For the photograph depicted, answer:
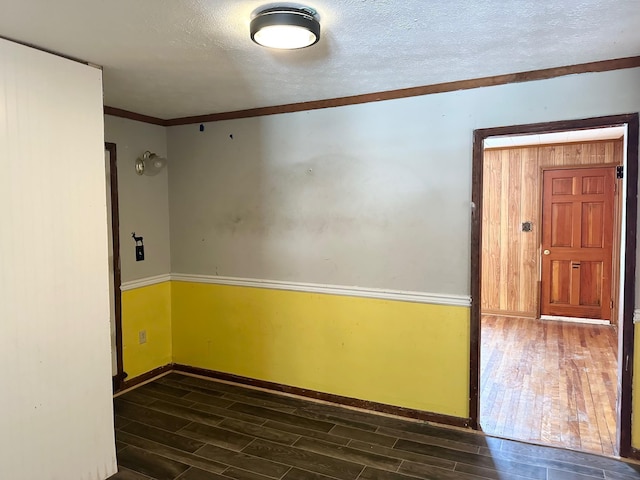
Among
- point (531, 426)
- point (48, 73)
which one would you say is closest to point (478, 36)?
point (48, 73)

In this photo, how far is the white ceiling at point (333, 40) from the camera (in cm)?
184

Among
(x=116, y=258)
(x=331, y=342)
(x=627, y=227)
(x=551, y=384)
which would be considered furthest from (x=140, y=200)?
(x=551, y=384)

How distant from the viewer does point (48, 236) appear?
227 centimetres

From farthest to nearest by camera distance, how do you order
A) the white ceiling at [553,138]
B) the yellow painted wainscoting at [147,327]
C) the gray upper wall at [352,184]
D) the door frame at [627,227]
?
the white ceiling at [553,138] < the yellow painted wainscoting at [147,327] < the gray upper wall at [352,184] < the door frame at [627,227]

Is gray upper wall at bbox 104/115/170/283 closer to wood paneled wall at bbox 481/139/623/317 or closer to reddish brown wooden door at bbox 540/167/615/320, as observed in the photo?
wood paneled wall at bbox 481/139/623/317

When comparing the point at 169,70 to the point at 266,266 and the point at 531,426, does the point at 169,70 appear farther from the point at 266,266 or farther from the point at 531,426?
the point at 531,426

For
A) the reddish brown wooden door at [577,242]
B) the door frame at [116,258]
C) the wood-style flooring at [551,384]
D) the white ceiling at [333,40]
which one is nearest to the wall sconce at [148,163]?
the door frame at [116,258]

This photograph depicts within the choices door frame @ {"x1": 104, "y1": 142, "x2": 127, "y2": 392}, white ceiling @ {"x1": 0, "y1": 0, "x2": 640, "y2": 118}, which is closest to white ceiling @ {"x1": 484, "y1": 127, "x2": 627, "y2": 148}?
white ceiling @ {"x1": 0, "y1": 0, "x2": 640, "y2": 118}

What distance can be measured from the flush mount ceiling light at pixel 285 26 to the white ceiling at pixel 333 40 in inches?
1.7

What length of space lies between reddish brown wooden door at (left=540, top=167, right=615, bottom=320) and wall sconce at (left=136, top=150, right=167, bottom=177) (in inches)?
193

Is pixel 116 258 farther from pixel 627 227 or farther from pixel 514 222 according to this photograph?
pixel 514 222

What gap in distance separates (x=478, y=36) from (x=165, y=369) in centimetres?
367

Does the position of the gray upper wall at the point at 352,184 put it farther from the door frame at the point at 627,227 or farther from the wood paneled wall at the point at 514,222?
the wood paneled wall at the point at 514,222

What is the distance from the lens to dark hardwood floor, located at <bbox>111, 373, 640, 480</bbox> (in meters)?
2.57
